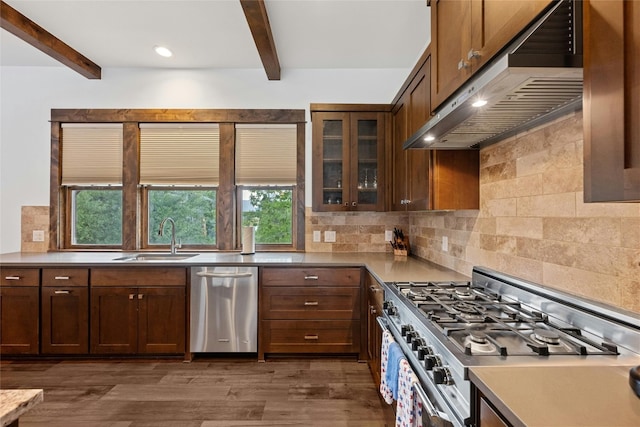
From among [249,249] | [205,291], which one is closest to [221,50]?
[249,249]

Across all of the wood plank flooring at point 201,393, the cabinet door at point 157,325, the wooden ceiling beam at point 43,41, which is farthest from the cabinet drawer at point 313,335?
the wooden ceiling beam at point 43,41

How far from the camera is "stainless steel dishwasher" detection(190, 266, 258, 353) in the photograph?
2838 mm

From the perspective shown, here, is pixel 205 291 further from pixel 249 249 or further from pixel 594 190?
pixel 594 190

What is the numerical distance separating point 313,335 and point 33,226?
10.6ft

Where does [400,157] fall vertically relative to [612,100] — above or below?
above

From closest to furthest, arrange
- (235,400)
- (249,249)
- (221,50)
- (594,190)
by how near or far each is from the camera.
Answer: (594,190), (235,400), (221,50), (249,249)

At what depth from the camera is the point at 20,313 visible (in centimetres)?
282

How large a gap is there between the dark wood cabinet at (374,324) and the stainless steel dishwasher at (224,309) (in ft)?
3.20

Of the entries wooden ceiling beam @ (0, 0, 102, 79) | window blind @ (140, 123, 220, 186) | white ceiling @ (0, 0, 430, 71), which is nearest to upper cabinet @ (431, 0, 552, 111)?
white ceiling @ (0, 0, 430, 71)

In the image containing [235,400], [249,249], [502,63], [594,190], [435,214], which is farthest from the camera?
[249,249]

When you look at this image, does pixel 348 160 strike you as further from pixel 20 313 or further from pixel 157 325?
pixel 20 313

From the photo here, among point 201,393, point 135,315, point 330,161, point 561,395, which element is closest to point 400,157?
point 330,161

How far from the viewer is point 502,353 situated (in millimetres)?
990

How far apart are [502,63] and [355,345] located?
96.7 inches
